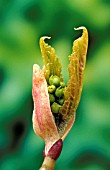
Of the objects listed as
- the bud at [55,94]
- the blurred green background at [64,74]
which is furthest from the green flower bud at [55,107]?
the blurred green background at [64,74]

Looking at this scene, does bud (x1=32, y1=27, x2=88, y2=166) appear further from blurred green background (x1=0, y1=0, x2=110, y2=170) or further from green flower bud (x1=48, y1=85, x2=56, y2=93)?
blurred green background (x1=0, y1=0, x2=110, y2=170)

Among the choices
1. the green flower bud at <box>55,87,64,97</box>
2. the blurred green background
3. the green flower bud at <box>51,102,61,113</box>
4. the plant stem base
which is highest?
the green flower bud at <box>55,87,64,97</box>

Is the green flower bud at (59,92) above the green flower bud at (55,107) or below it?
above

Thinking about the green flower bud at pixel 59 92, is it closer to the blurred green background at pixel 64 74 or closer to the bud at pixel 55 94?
the bud at pixel 55 94

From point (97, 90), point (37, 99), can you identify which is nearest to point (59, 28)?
point (97, 90)

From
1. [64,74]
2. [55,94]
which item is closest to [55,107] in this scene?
[55,94]

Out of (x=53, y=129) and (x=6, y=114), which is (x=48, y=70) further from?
(x=6, y=114)

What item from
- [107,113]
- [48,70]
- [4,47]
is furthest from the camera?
[4,47]

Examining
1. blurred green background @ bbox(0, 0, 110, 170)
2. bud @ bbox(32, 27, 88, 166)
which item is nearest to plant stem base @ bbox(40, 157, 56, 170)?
bud @ bbox(32, 27, 88, 166)

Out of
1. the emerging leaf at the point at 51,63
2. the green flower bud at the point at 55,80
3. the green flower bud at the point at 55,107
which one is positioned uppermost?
the emerging leaf at the point at 51,63
